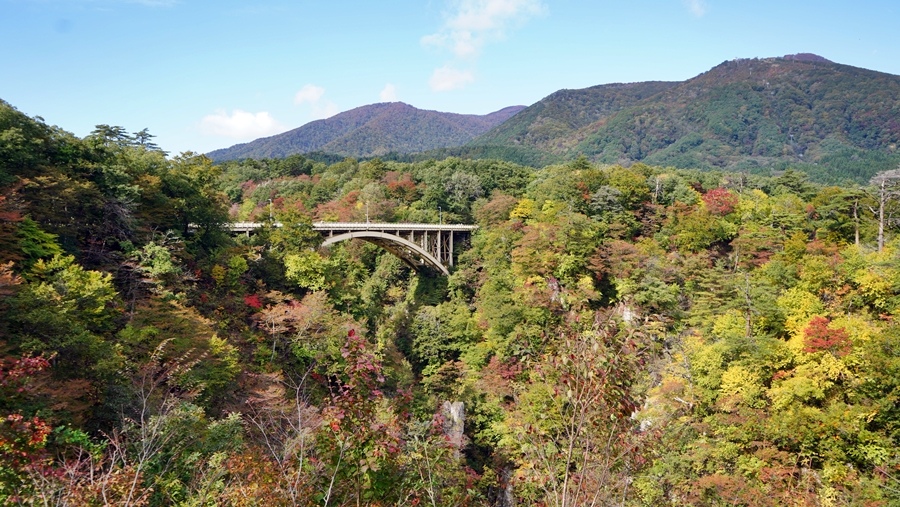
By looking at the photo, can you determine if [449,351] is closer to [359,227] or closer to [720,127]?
[359,227]

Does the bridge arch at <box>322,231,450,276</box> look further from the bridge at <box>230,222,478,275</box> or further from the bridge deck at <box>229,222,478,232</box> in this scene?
the bridge deck at <box>229,222,478,232</box>

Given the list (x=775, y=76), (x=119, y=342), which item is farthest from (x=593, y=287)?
(x=775, y=76)

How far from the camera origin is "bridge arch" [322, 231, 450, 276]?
2528 cm

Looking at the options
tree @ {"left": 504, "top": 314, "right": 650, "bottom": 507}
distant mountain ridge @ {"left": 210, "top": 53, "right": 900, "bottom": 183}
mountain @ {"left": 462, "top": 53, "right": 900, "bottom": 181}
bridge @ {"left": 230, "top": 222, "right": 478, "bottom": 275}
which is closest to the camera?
tree @ {"left": 504, "top": 314, "right": 650, "bottom": 507}

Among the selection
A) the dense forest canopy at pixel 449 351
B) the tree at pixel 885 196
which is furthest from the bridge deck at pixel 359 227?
the tree at pixel 885 196

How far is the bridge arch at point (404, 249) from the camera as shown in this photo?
25.3 meters

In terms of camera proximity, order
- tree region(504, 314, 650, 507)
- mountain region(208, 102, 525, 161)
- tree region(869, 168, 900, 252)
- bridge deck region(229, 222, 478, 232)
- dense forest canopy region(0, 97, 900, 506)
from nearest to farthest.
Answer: tree region(504, 314, 650, 507) → dense forest canopy region(0, 97, 900, 506) → tree region(869, 168, 900, 252) → bridge deck region(229, 222, 478, 232) → mountain region(208, 102, 525, 161)

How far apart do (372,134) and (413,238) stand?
409 ft

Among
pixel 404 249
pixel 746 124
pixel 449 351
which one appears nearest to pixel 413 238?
pixel 404 249

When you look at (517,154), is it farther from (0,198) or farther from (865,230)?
(0,198)

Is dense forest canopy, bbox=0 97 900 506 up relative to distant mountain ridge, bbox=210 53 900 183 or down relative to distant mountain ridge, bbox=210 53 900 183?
down

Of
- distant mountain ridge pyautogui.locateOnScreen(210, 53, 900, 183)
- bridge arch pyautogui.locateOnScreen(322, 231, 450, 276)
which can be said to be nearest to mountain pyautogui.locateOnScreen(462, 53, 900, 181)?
distant mountain ridge pyautogui.locateOnScreen(210, 53, 900, 183)

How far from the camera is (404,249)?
2872 centimetres

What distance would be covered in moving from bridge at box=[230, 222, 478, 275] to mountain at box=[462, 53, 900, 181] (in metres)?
63.0
